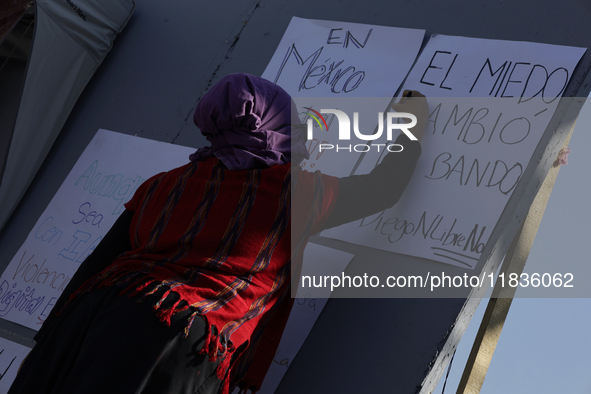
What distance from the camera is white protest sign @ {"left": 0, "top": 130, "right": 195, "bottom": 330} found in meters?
1.62

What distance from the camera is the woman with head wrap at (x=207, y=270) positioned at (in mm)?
752

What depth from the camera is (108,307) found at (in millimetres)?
802

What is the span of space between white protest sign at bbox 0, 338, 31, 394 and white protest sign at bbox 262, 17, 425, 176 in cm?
114

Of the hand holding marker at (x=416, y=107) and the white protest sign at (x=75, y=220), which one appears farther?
the white protest sign at (x=75, y=220)

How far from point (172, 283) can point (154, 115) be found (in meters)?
1.18

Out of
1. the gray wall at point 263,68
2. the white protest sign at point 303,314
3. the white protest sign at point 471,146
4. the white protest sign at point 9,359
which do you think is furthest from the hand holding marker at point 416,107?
the white protest sign at point 9,359

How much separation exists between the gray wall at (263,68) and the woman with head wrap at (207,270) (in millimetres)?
224

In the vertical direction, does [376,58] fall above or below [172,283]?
above

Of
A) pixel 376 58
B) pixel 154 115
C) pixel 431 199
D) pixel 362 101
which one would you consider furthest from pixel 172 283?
pixel 154 115

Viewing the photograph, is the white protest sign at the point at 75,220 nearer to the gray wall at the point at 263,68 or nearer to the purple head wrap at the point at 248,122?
the gray wall at the point at 263,68

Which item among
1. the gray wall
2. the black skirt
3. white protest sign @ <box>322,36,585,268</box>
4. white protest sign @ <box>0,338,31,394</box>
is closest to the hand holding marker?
white protest sign @ <box>322,36,585,268</box>

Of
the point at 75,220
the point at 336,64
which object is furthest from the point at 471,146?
the point at 75,220

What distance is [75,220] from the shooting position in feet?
5.67

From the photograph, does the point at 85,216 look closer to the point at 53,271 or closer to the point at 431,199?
the point at 53,271
